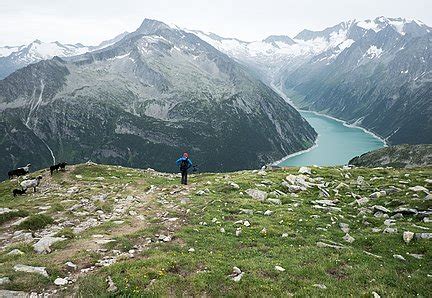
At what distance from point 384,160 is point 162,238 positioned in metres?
204

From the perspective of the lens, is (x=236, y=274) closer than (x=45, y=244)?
Yes

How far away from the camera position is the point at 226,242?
21250 millimetres

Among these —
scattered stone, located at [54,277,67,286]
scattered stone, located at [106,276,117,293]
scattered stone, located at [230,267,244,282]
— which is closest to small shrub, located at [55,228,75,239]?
scattered stone, located at [54,277,67,286]

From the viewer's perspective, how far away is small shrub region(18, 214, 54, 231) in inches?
949

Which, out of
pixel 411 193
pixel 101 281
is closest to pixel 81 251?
pixel 101 281

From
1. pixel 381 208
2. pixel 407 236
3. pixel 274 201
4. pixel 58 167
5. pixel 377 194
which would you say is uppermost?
pixel 407 236

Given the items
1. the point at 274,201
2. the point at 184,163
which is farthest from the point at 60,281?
the point at 184,163

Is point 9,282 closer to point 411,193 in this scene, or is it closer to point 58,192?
point 58,192

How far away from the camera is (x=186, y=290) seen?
15.2m

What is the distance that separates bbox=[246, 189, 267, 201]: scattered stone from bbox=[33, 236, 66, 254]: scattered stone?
18075mm

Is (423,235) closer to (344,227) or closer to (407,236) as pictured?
(407,236)

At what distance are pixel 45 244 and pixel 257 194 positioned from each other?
65.1 ft

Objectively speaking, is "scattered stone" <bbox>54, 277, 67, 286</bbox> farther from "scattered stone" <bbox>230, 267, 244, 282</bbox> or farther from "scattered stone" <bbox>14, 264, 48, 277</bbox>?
"scattered stone" <bbox>230, 267, 244, 282</bbox>

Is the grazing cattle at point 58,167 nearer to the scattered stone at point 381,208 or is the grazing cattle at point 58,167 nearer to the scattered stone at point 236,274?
the scattered stone at point 236,274
